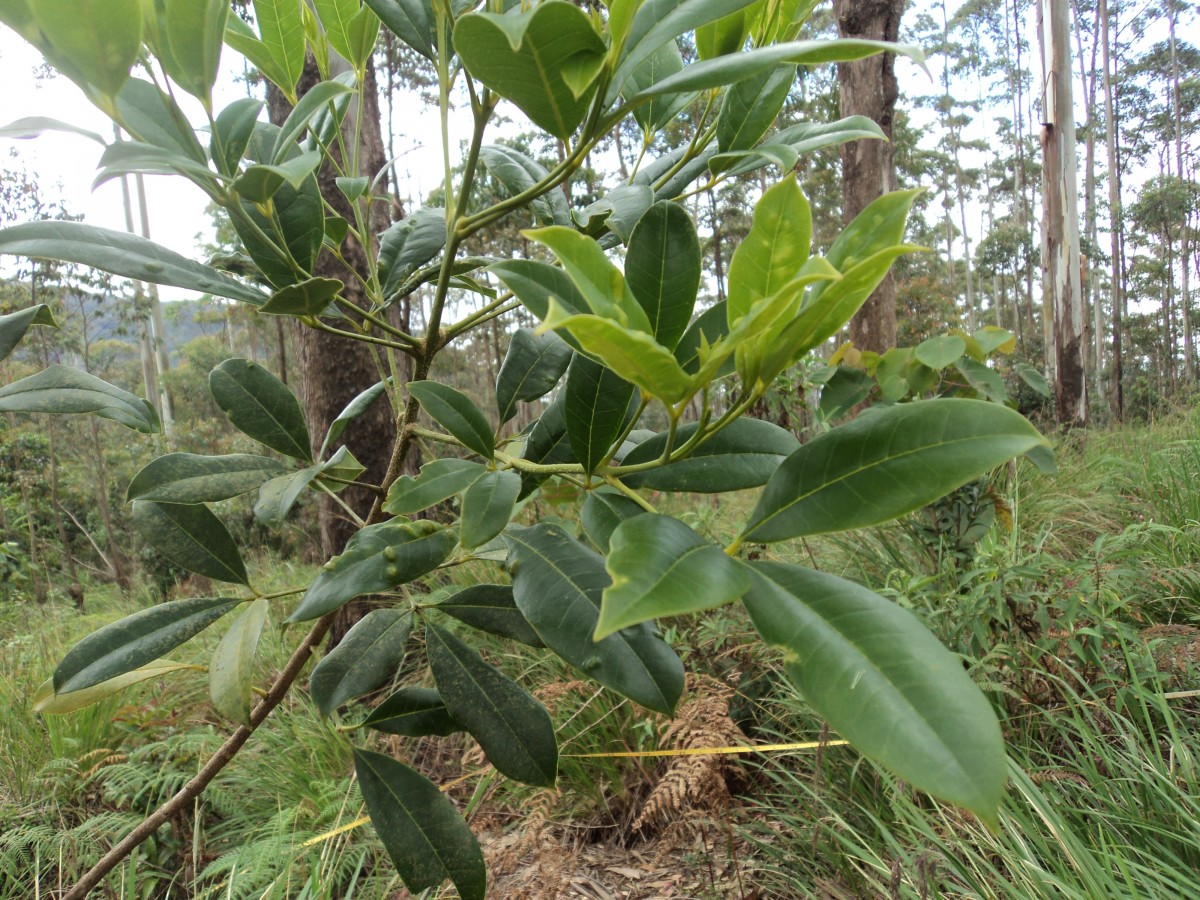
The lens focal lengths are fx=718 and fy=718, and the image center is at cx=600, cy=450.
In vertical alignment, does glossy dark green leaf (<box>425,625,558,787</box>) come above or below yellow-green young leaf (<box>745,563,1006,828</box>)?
below

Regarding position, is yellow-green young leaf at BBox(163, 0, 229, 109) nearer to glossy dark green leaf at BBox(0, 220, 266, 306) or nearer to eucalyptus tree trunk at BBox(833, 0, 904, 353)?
glossy dark green leaf at BBox(0, 220, 266, 306)

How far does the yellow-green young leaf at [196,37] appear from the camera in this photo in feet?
1.16

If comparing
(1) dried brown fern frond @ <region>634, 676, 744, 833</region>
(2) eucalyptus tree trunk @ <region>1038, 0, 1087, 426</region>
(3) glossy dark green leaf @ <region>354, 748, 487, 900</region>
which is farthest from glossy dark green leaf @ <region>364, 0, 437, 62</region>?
(2) eucalyptus tree trunk @ <region>1038, 0, 1087, 426</region>

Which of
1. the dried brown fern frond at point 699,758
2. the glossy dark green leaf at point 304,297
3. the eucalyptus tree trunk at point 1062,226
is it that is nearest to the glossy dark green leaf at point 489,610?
the glossy dark green leaf at point 304,297

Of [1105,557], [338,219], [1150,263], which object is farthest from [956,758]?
[1150,263]

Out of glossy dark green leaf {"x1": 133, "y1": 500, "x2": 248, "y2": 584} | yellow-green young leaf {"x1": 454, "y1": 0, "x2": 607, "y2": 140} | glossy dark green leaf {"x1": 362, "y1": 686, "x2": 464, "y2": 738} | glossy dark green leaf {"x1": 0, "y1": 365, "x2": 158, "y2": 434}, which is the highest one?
yellow-green young leaf {"x1": 454, "y1": 0, "x2": 607, "y2": 140}

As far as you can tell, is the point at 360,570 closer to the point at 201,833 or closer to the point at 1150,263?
the point at 201,833

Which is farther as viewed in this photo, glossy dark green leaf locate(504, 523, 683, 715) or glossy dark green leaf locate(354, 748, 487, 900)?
glossy dark green leaf locate(354, 748, 487, 900)

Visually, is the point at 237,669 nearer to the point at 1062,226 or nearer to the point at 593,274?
the point at 593,274

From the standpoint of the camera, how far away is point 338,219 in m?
0.58

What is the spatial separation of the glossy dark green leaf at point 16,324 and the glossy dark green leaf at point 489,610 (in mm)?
337

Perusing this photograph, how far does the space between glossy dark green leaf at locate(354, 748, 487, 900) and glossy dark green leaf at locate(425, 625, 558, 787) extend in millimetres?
68

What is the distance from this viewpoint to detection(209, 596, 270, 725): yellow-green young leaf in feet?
1.50

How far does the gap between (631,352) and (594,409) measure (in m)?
0.14
